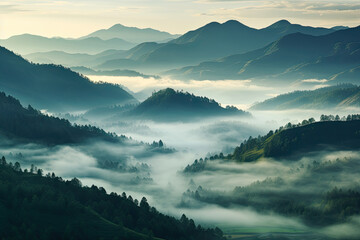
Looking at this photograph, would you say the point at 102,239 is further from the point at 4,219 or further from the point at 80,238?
the point at 4,219

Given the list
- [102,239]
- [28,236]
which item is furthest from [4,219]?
[102,239]

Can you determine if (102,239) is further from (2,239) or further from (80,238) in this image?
(2,239)

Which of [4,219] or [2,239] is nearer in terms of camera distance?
[2,239]

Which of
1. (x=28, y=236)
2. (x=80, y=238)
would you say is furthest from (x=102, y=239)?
(x=28, y=236)

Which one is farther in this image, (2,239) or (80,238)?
(80,238)

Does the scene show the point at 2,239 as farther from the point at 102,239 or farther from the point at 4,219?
the point at 102,239

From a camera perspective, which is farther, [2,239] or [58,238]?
[58,238]

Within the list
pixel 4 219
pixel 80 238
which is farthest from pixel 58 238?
pixel 4 219
